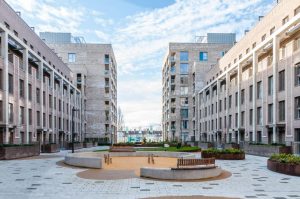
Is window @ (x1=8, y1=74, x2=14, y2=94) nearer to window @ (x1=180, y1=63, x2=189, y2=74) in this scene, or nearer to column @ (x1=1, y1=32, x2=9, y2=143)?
column @ (x1=1, y1=32, x2=9, y2=143)

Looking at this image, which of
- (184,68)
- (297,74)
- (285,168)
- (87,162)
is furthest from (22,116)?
(184,68)

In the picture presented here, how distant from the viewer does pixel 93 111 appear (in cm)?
8150

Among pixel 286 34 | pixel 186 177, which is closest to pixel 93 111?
pixel 286 34

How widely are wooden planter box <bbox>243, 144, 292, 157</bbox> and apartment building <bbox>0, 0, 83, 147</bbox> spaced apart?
24.0 meters

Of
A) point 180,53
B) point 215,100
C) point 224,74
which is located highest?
point 180,53

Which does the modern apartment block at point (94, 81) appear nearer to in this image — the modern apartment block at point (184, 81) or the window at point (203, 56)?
the modern apartment block at point (184, 81)

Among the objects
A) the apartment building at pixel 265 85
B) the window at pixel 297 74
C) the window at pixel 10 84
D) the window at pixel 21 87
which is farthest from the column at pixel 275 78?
the window at pixel 21 87

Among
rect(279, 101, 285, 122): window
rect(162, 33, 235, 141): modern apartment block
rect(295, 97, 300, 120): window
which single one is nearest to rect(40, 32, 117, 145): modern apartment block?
rect(162, 33, 235, 141): modern apartment block

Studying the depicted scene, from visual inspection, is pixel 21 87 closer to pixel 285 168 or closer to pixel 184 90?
pixel 285 168

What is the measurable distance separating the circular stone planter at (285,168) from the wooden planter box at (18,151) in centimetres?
1941

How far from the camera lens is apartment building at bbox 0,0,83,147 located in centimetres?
3103

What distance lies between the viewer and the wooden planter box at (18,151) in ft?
82.8

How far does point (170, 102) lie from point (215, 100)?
22456mm

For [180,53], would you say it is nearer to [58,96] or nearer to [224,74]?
[224,74]
